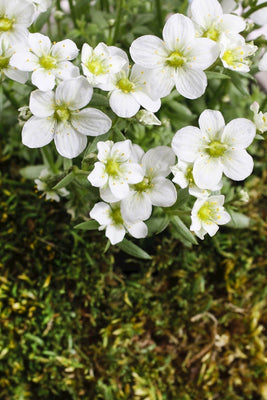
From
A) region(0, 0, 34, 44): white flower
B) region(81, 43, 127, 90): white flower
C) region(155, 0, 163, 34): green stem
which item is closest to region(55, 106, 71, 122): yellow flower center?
region(81, 43, 127, 90): white flower

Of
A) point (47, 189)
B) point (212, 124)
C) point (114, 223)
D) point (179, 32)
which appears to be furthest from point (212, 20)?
point (47, 189)

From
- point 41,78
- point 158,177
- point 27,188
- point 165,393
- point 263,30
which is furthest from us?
point 263,30

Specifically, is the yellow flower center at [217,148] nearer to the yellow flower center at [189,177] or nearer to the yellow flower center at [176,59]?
the yellow flower center at [189,177]

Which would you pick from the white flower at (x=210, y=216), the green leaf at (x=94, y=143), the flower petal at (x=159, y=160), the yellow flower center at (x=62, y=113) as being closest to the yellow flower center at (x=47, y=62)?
the yellow flower center at (x=62, y=113)

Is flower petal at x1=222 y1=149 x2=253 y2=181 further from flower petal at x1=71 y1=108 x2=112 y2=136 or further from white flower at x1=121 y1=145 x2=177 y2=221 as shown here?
flower petal at x1=71 y1=108 x2=112 y2=136

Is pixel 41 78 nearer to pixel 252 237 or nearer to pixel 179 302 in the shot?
pixel 179 302

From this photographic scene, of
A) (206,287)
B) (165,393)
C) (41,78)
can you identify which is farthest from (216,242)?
(41,78)
